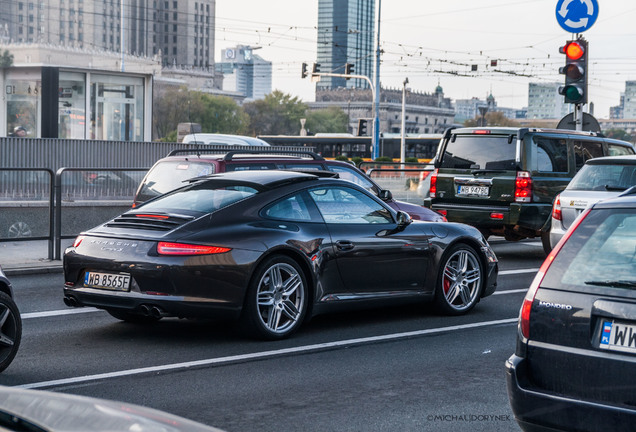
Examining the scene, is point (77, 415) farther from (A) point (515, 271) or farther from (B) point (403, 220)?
(A) point (515, 271)

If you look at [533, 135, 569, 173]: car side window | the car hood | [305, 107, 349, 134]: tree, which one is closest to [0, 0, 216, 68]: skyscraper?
[305, 107, 349, 134]: tree

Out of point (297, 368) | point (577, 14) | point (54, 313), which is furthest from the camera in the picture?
point (577, 14)

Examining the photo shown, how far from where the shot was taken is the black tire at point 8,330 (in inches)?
→ 242

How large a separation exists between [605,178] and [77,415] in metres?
10.9

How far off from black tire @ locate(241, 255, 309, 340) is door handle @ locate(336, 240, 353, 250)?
45 centimetres

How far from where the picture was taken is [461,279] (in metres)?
9.12

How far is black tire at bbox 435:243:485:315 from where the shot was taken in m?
8.92

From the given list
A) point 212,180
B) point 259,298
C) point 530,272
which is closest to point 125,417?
point 259,298

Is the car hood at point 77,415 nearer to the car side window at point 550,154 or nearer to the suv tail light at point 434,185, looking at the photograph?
the car side window at point 550,154

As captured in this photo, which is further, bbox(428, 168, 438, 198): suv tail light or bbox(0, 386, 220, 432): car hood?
bbox(428, 168, 438, 198): suv tail light

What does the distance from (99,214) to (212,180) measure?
23.3ft

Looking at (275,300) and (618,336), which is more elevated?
(618,336)

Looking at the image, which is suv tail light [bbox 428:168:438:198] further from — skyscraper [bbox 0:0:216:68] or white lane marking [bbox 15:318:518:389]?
skyscraper [bbox 0:0:216:68]

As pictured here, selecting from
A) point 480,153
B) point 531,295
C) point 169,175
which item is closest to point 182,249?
point 531,295
